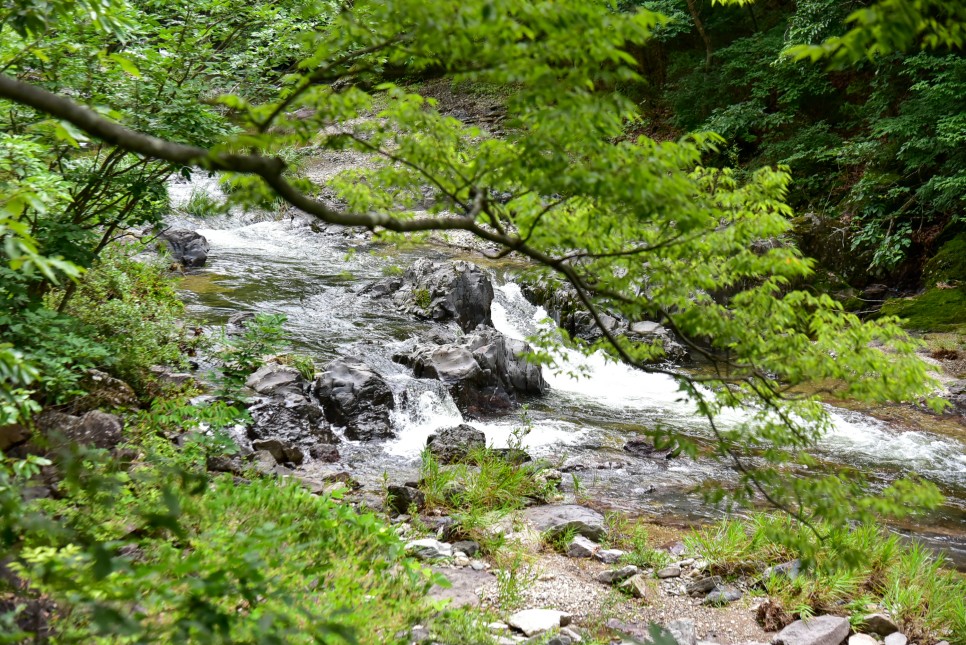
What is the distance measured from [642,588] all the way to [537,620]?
44.1 inches

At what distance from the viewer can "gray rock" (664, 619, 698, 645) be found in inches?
166

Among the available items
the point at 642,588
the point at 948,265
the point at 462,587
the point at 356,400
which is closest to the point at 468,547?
the point at 462,587

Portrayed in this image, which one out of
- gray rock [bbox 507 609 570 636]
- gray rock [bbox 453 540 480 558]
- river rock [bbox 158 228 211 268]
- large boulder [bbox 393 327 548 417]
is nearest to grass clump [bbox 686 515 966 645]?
gray rock [bbox 507 609 570 636]

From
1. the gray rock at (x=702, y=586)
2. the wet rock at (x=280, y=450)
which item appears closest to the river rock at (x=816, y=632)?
the gray rock at (x=702, y=586)

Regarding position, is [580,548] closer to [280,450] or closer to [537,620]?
[537,620]

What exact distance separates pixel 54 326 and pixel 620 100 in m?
4.72

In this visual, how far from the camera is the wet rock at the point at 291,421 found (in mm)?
7683

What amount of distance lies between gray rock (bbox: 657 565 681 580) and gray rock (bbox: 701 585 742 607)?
33 centimetres

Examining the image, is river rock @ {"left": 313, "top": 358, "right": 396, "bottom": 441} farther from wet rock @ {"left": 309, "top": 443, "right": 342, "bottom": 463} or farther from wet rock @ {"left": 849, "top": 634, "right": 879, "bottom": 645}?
wet rock @ {"left": 849, "top": 634, "right": 879, "bottom": 645}

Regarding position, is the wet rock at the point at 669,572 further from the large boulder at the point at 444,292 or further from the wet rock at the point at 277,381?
the large boulder at the point at 444,292

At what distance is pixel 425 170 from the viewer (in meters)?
3.27

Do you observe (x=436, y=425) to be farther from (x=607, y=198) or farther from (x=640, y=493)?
(x=607, y=198)

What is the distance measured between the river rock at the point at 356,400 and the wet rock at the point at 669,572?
4.33 meters

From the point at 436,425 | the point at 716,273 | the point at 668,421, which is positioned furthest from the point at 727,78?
the point at 716,273
